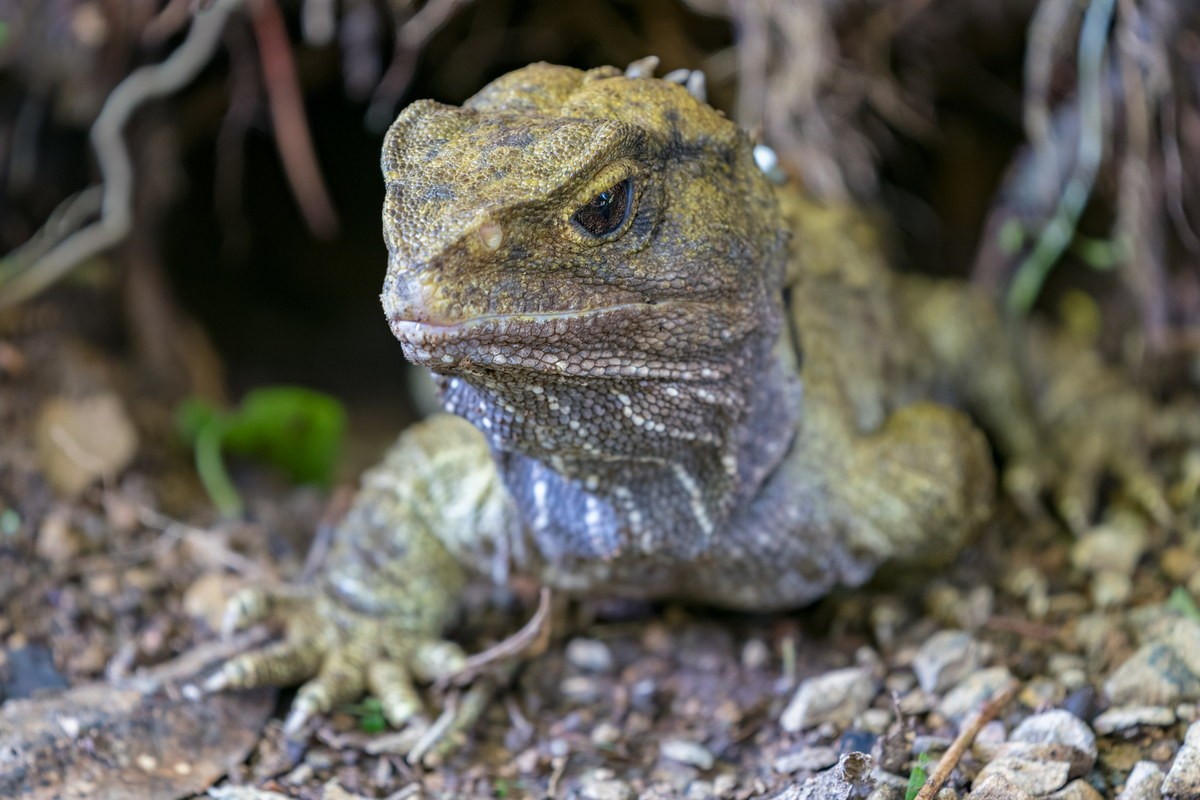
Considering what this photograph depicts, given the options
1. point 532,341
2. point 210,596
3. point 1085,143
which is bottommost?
point 210,596

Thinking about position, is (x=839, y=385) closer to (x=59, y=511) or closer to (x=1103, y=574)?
(x=1103, y=574)

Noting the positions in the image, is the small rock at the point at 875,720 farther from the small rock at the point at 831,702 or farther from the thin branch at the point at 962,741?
the thin branch at the point at 962,741

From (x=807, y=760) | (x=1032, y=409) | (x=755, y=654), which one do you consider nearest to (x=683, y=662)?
(x=755, y=654)

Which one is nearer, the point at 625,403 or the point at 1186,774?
the point at 1186,774

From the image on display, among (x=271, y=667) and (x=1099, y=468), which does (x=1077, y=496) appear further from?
(x=271, y=667)

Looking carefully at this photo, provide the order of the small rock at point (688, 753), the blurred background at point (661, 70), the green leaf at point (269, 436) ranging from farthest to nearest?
1. the green leaf at point (269, 436)
2. the blurred background at point (661, 70)
3. the small rock at point (688, 753)

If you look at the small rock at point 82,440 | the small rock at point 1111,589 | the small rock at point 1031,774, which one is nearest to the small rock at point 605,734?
the small rock at point 1031,774

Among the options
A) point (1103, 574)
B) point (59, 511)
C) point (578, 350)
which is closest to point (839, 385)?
point (1103, 574)
